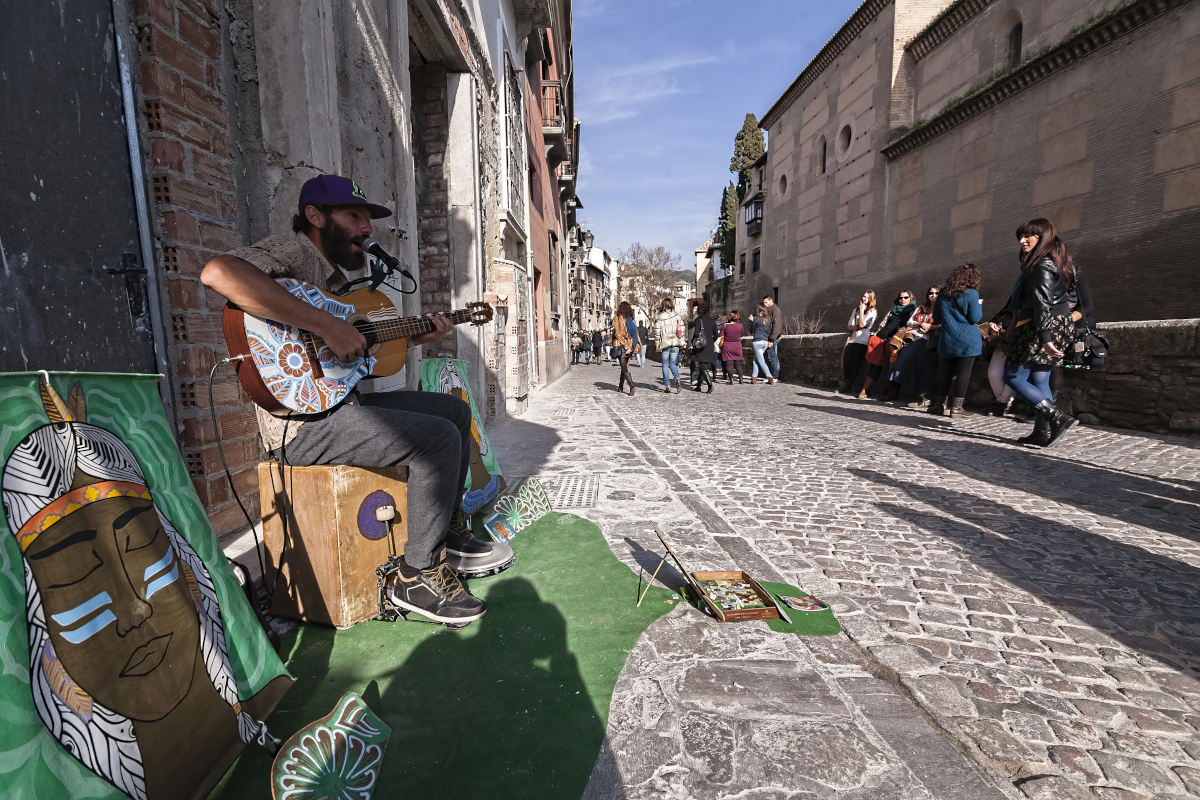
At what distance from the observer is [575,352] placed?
104ft

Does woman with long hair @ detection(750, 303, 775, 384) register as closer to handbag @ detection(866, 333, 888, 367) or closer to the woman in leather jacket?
handbag @ detection(866, 333, 888, 367)

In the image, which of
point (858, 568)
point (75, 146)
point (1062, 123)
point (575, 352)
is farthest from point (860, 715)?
point (575, 352)

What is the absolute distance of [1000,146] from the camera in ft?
49.5

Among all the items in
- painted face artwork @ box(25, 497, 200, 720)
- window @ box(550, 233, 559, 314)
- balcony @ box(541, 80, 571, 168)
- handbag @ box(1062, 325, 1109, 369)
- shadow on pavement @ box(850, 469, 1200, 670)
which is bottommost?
shadow on pavement @ box(850, 469, 1200, 670)

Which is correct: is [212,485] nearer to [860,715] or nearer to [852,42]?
[860,715]

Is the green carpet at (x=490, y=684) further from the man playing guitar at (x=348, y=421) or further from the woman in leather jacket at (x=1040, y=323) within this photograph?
the woman in leather jacket at (x=1040, y=323)

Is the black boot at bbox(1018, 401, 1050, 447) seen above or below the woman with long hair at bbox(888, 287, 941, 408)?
below

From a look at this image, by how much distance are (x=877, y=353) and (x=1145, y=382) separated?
4115 millimetres

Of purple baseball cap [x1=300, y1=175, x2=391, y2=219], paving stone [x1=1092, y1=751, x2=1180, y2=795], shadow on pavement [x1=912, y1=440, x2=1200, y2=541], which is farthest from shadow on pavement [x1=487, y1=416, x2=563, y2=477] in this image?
paving stone [x1=1092, y1=751, x2=1180, y2=795]

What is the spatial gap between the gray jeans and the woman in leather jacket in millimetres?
5579

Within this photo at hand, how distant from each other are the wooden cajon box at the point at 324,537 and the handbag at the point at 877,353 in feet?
31.3

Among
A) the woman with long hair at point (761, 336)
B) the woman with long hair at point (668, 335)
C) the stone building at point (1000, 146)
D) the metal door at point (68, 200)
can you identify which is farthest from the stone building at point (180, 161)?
the stone building at point (1000, 146)

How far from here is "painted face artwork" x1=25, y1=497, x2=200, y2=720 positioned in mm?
1037

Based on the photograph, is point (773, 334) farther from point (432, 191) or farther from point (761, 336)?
point (432, 191)
